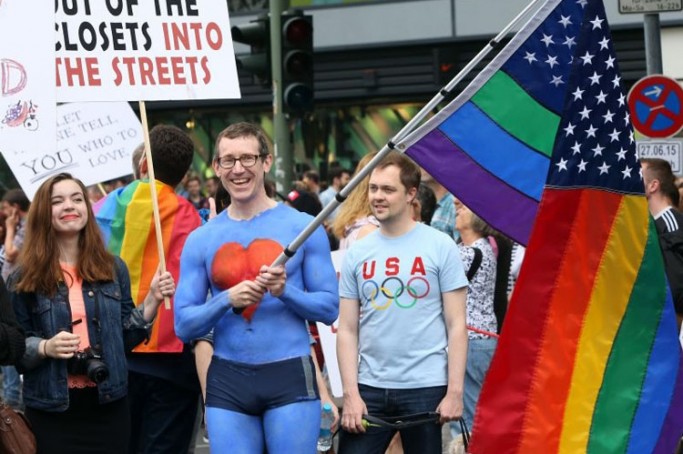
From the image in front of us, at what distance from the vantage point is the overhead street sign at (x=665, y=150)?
43.4 ft

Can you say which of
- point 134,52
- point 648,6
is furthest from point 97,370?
point 648,6

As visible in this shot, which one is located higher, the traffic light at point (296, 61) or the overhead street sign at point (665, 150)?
the traffic light at point (296, 61)

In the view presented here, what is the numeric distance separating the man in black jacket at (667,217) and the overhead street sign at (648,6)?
12.0 feet

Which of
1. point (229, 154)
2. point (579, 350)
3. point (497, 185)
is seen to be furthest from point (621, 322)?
point (229, 154)

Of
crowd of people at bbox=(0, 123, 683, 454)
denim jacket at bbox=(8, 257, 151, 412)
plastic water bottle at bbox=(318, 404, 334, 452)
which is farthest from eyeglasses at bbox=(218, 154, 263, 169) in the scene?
plastic water bottle at bbox=(318, 404, 334, 452)

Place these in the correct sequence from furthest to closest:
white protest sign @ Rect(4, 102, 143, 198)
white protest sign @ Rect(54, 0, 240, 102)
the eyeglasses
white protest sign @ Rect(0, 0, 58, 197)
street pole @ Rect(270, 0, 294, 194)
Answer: street pole @ Rect(270, 0, 294, 194)
white protest sign @ Rect(4, 102, 143, 198)
white protest sign @ Rect(54, 0, 240, 102)
white protest sign @ Rect(0, 0, 58, 197)
the eyeglasses

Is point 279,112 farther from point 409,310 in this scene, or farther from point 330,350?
point 409,310

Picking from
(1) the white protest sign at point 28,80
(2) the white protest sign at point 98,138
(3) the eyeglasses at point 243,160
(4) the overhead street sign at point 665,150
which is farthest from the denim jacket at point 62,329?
(4) the overhead street sign at point 665,150

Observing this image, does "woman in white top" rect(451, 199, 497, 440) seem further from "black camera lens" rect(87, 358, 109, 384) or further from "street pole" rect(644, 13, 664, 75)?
"street pole" rect(644, 13, 664, 75)

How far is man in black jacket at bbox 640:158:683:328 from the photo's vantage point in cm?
871

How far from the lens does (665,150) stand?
43.6ft

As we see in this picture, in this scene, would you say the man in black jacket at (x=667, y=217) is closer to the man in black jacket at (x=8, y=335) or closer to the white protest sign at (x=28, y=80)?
the white protest sign at (x=28, y=80)

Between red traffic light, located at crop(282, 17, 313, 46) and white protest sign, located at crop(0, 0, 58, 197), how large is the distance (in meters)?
7.19

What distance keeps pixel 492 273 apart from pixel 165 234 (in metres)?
2.46
